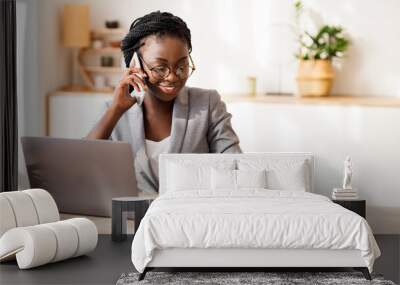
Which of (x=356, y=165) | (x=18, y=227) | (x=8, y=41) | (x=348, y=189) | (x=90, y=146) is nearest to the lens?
(x=18, y=227)

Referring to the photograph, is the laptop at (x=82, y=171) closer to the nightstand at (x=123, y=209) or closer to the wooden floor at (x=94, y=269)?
the nightstand at (x=123, y=209)

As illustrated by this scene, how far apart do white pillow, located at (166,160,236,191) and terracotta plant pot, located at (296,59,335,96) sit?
2173mm

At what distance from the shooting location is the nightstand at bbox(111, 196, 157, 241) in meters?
5.96

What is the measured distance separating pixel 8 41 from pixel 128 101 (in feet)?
4.16

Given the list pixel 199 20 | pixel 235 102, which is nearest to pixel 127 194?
pixel 235 102

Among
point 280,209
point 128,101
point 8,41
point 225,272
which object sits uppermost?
point 8,41

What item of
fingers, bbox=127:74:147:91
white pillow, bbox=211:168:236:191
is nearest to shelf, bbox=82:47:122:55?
fingers, bbox=127:74:147:91

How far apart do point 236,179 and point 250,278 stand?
1139 mm

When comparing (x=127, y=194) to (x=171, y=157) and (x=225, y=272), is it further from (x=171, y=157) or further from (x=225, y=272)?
(x=225, y=272)

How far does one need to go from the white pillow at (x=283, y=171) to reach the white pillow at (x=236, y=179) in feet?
0.30

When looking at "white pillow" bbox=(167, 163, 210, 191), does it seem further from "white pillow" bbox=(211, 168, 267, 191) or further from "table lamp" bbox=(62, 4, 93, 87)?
"table lamp" bbox=(62, 4, 93, 87)

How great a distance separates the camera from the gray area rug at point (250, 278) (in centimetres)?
484

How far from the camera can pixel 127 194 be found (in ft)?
20.1

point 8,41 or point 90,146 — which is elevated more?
point 8,41
